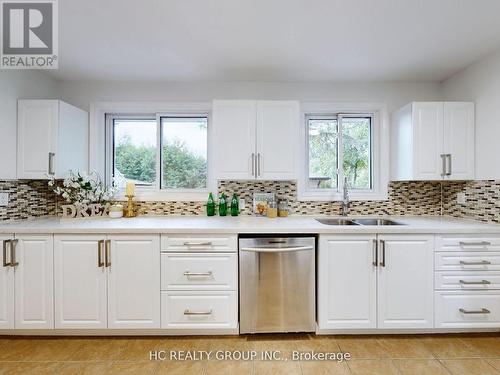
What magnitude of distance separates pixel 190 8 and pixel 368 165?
2386 millimetres

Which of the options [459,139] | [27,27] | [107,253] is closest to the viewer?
[27,27]

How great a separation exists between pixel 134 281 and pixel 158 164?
4.44 ft

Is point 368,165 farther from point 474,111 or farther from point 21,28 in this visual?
point 21,28

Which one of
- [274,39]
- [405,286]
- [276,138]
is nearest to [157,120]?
[276,138]

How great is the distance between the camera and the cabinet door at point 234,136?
2.65m

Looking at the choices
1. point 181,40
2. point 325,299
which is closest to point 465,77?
point 325,299

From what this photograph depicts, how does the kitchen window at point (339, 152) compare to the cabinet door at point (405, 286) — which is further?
the kitchen window at point (339, 152)

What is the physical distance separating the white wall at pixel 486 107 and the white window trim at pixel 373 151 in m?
0.76

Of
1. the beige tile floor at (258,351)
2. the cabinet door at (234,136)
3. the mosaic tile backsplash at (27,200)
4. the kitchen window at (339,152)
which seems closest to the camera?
the beige tile floor at (258,351)

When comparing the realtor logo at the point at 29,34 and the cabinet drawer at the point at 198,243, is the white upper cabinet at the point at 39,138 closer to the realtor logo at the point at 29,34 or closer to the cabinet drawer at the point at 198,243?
the realtor logo at the point at 29,34

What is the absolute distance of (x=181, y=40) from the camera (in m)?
2.15

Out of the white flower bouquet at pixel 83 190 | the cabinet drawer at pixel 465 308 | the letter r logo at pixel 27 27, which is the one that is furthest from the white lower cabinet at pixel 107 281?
the cabinet drawer at pixel 465 308

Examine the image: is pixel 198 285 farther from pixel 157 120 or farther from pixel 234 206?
pixel 157 120

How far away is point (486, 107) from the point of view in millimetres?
2467
